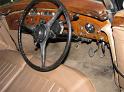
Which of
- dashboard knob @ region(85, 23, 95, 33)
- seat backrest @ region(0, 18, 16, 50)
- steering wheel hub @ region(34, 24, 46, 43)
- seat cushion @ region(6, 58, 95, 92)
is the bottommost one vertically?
seat cushion @ region(6, 58, 95, 92)

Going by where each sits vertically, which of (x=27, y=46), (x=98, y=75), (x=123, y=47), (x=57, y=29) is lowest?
(x=98, y=75)

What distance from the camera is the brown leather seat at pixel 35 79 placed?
2.13m

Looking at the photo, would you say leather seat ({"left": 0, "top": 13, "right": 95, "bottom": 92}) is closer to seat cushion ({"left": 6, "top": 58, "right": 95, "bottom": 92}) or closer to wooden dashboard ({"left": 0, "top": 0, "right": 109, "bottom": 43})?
seat cushion ({"left": 6, "top": 58, "right": 95, "bottom": 92})

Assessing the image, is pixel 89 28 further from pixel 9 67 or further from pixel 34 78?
pixel 9 67

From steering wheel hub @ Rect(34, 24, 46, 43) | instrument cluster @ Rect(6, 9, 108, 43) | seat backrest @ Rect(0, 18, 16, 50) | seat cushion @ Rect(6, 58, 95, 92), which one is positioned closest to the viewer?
seat cushion @ Rect(6, 58, 95, 92)

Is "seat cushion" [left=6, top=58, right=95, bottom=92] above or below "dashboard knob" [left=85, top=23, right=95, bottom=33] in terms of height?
below

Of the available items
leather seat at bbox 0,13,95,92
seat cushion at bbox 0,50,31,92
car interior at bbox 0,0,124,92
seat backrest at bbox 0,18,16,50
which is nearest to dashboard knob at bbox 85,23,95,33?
car interior at bbox 0,0,124,92

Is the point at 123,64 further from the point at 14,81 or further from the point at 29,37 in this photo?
the point at 29,37

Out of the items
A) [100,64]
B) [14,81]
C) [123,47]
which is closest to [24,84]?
[14,81]

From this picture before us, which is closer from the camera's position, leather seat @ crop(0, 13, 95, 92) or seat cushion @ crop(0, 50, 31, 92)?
leather seat @ crop(0, 13, 95, 92)

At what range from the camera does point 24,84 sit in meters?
2.33

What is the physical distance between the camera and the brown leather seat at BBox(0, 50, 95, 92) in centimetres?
213

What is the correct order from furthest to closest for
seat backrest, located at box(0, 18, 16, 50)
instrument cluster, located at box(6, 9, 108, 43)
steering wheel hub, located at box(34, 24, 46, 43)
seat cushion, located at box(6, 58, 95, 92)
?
1. seat backrest, located at box(0, 18, 16, 50)
2. instrument cluster, located at box(6, 9, 108, 43)
3. steering wheel hub, located at box(34, 24, 46, 43)
4. seat cushion, located at box(6, 58, 95, 92)

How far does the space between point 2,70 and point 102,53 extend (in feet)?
4.71
